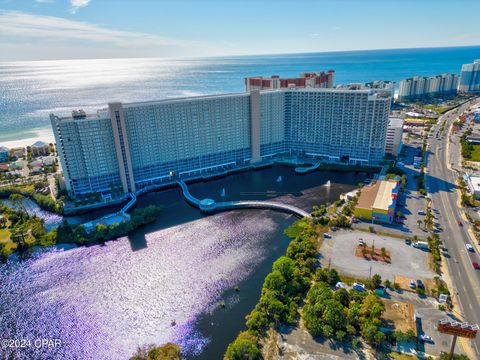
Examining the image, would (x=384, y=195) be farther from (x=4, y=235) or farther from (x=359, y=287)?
(x=4, y=235)

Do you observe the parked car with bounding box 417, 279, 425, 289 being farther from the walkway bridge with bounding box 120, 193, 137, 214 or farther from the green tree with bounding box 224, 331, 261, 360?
the walkway bridge with bounding box 120, 193, 137, 214

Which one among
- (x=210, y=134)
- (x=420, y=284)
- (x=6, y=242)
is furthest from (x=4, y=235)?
(x=420, y=284)

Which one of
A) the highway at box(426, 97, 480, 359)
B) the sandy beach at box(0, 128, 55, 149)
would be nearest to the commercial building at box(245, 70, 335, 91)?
the highway at box(426, 97, 480, 359)

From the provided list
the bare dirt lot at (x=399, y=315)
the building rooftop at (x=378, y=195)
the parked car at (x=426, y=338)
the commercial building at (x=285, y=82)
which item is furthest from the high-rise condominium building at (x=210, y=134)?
the parked car at (x=426, y=338)

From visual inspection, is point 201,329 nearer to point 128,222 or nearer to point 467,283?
point 128,222

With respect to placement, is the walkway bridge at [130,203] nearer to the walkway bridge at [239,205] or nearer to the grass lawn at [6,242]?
the walkway bridge at [239,205]
